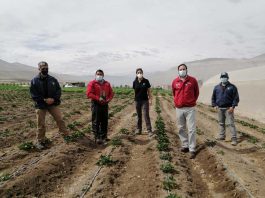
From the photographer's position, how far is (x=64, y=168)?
28.6 ft

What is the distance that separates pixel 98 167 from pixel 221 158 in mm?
3386

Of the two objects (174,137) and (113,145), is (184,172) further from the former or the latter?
(174,137)

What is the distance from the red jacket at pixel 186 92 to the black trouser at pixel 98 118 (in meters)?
2.75

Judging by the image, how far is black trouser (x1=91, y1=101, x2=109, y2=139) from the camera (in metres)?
11.6

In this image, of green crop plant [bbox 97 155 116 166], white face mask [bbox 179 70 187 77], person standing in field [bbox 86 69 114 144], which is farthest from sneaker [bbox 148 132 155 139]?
green crop plant [bbox 97 155 116 166]

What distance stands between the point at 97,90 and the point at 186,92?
10.2 feet

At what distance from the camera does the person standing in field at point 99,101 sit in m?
11.4

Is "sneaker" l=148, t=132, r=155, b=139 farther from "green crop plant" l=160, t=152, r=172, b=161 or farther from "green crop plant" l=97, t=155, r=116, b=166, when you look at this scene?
"green crop plant" l=97, t=155, r=116, b=166

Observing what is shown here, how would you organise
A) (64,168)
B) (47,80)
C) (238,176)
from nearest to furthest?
(238,176)
(64,168)
(47,80)

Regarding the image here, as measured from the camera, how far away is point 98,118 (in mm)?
11617

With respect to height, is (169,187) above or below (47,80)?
below

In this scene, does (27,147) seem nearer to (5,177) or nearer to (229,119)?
(5,177)

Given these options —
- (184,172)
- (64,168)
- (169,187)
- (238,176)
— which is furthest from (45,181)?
(238,176)

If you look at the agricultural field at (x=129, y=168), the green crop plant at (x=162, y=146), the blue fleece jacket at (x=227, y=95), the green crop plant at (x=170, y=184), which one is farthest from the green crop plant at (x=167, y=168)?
the blue fleece jacket at (x=227, y=95)
